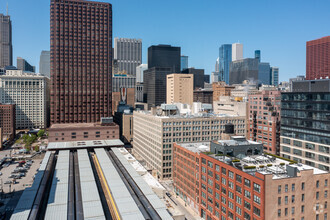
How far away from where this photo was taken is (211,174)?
87.6m

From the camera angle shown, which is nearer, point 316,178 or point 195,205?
point 316,178

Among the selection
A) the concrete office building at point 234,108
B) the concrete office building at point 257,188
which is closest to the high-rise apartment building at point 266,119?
the concrete office building at point 234,108

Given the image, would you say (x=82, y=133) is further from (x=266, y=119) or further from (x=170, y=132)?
(x=266, y=119)

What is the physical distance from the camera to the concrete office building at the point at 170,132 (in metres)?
137

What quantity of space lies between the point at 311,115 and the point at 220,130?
52.3 m

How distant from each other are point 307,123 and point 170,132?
Result: 2358 inches

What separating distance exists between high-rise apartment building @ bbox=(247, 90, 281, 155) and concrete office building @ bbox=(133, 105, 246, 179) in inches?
242

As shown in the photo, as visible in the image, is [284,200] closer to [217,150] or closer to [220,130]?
[217,150]

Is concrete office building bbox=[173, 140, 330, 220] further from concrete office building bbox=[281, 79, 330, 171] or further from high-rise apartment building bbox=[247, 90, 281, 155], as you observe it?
high-rise apartment building bbox=[247, 90, 281, 155]

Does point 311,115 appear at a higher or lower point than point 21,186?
higher

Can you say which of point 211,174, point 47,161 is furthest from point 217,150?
point 47,161

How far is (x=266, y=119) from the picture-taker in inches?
5679

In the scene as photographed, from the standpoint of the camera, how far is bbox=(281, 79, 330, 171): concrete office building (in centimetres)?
9544

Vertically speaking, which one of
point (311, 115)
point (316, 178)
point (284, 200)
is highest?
point (311, 115)
